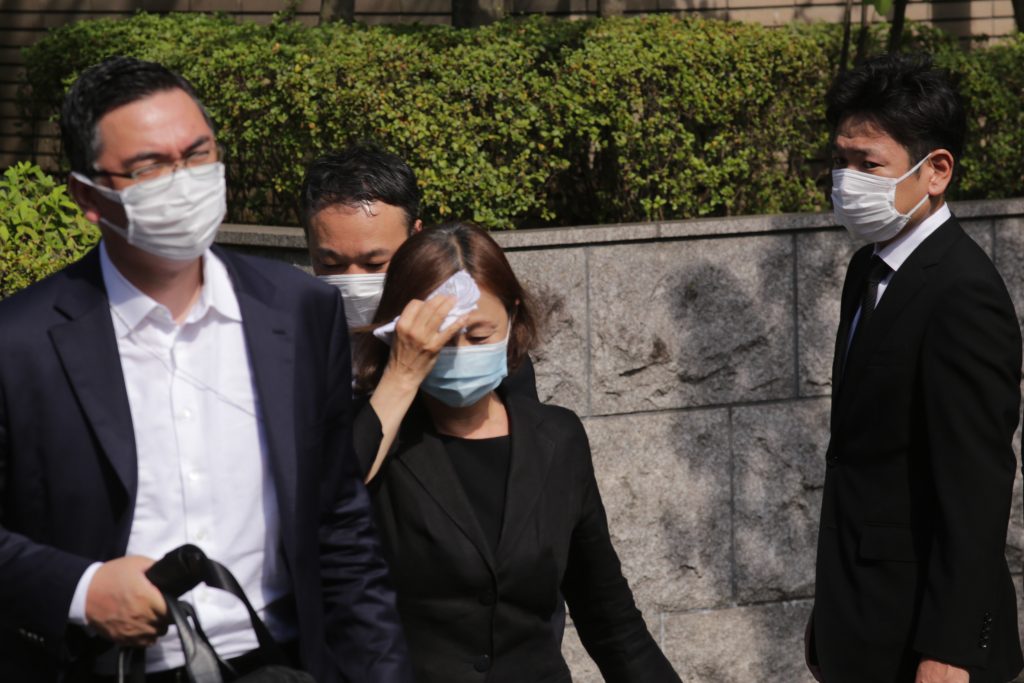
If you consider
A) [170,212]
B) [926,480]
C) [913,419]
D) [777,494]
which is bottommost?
[777,494]

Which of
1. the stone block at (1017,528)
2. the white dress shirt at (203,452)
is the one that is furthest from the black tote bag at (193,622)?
the stone block at (1017,528)

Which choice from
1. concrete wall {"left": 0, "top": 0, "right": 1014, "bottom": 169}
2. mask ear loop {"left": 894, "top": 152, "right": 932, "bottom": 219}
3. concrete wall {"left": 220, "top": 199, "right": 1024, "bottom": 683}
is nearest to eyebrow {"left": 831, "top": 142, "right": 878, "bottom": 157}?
mask ear loop {"left": 894, "top": 152, "right": 932, "bottom": 219}

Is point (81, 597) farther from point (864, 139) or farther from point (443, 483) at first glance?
point (864, 139)

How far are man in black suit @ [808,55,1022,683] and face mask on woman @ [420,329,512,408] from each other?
1.16 m

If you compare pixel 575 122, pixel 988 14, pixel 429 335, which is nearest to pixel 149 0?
pixel 575 122

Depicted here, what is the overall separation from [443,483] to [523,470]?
19 centimetres

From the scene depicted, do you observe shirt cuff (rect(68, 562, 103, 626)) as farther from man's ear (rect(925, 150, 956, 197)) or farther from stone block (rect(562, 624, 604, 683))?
stone block (rect(562, 624, 604, 683))

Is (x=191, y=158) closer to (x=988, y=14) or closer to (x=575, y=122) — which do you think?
(x=575, y=122)

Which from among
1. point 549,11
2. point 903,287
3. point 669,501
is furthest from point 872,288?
point 549,11

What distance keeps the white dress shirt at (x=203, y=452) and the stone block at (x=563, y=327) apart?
319 cm

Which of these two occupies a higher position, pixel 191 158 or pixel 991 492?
pixel 191 158

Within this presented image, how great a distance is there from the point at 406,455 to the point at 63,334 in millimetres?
1069

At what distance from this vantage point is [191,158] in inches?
99.6

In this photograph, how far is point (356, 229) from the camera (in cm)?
397
